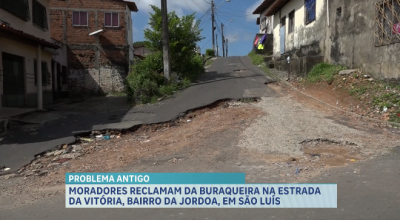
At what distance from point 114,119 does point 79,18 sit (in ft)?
47.2

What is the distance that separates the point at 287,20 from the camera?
20.0 metres

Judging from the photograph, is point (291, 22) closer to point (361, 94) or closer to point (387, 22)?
point (387, 22)

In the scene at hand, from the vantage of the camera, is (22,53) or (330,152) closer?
(330,152)

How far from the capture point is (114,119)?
35.3 feet

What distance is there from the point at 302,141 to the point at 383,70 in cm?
552

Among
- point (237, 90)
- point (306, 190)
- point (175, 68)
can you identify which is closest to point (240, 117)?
point (237, 90)

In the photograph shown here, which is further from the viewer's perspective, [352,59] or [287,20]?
[287,20]

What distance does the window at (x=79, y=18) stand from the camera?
22328mm

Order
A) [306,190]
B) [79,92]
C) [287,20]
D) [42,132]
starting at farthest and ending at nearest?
1. [79,92]
2. [287,20]
3. [42,132]
4. [306,190]

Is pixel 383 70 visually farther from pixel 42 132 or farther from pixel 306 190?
pixel 42 132

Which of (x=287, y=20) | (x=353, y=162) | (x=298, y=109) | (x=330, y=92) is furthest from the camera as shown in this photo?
(x=287, y=20)

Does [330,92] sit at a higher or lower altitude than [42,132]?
higher

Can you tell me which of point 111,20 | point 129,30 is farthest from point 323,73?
point 111,20

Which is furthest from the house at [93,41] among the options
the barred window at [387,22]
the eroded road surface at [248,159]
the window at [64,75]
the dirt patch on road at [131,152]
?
the barred window at [387,22]
